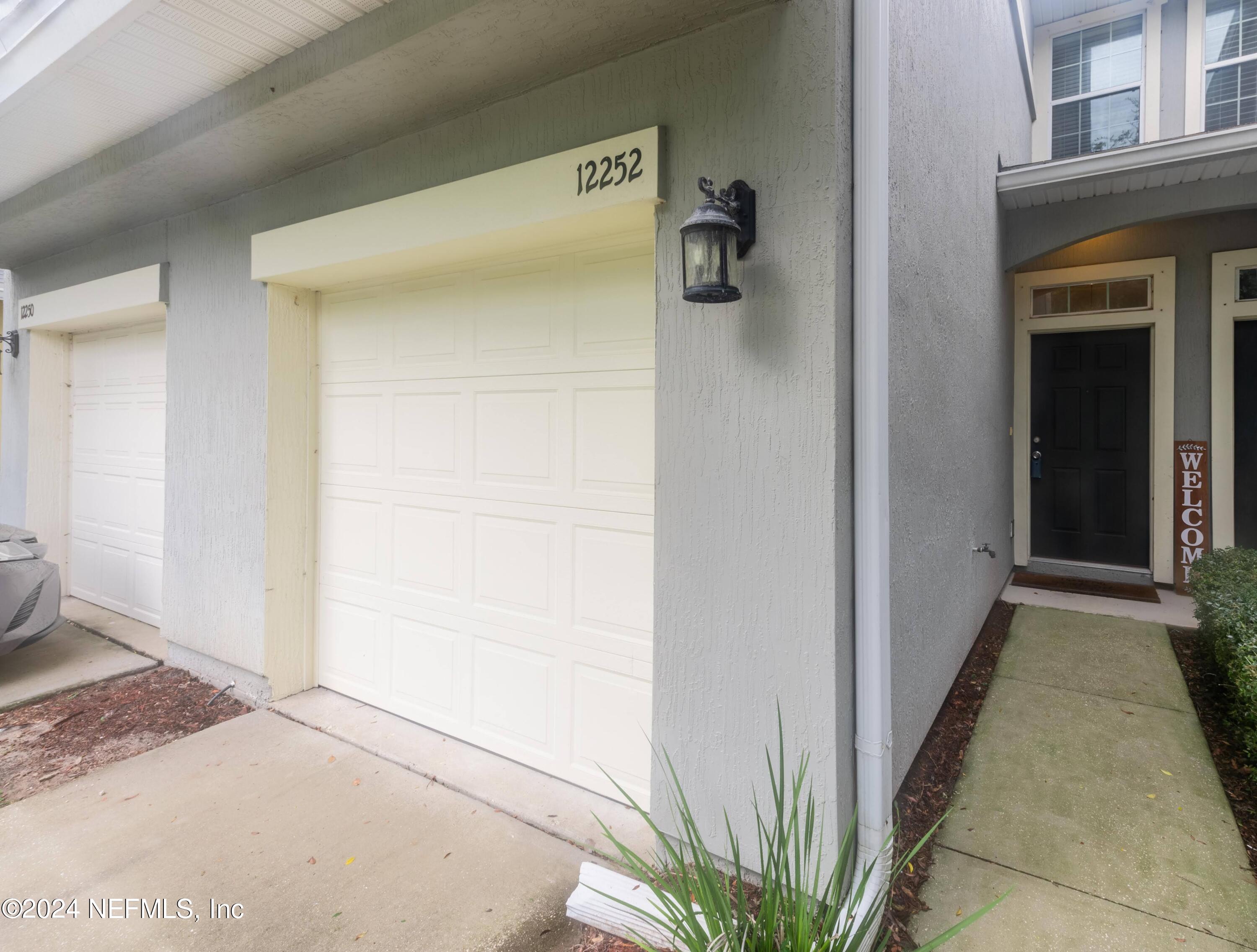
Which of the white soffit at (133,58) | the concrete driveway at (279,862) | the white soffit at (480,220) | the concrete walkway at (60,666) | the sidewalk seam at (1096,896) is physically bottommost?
the concrete driveway at (279,862)

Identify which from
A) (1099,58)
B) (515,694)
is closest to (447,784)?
(515,694)

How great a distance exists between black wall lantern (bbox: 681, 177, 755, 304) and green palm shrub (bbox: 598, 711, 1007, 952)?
1.21m

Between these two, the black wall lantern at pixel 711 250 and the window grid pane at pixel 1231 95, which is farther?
the window grid pane at pixel 1231 95

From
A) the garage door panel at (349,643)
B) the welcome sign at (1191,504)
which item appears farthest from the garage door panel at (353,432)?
the welcome sign at (1191,504)

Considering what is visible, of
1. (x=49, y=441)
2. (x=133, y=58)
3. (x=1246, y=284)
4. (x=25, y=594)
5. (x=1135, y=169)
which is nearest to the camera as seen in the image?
(x=133, y=58)

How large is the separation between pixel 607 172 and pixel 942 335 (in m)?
1.85

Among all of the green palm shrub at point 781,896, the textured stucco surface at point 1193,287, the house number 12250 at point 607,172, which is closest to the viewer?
the green palm shrub at point 781,896

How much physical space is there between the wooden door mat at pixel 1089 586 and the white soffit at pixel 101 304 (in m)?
6.80

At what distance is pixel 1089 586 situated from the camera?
543cm

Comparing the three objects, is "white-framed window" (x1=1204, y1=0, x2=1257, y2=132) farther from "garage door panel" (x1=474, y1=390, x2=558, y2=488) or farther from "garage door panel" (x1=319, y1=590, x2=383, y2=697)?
"garage door panel" (x1=319, y1=590, x2=383, y2=697)

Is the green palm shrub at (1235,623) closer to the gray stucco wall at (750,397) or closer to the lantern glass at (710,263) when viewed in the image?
the gray stucco wall at (750,397)

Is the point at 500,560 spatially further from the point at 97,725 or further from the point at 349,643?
the point at 97,725

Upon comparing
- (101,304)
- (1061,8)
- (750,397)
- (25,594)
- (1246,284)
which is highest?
(1061,8)

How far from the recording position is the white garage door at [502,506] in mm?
2557
